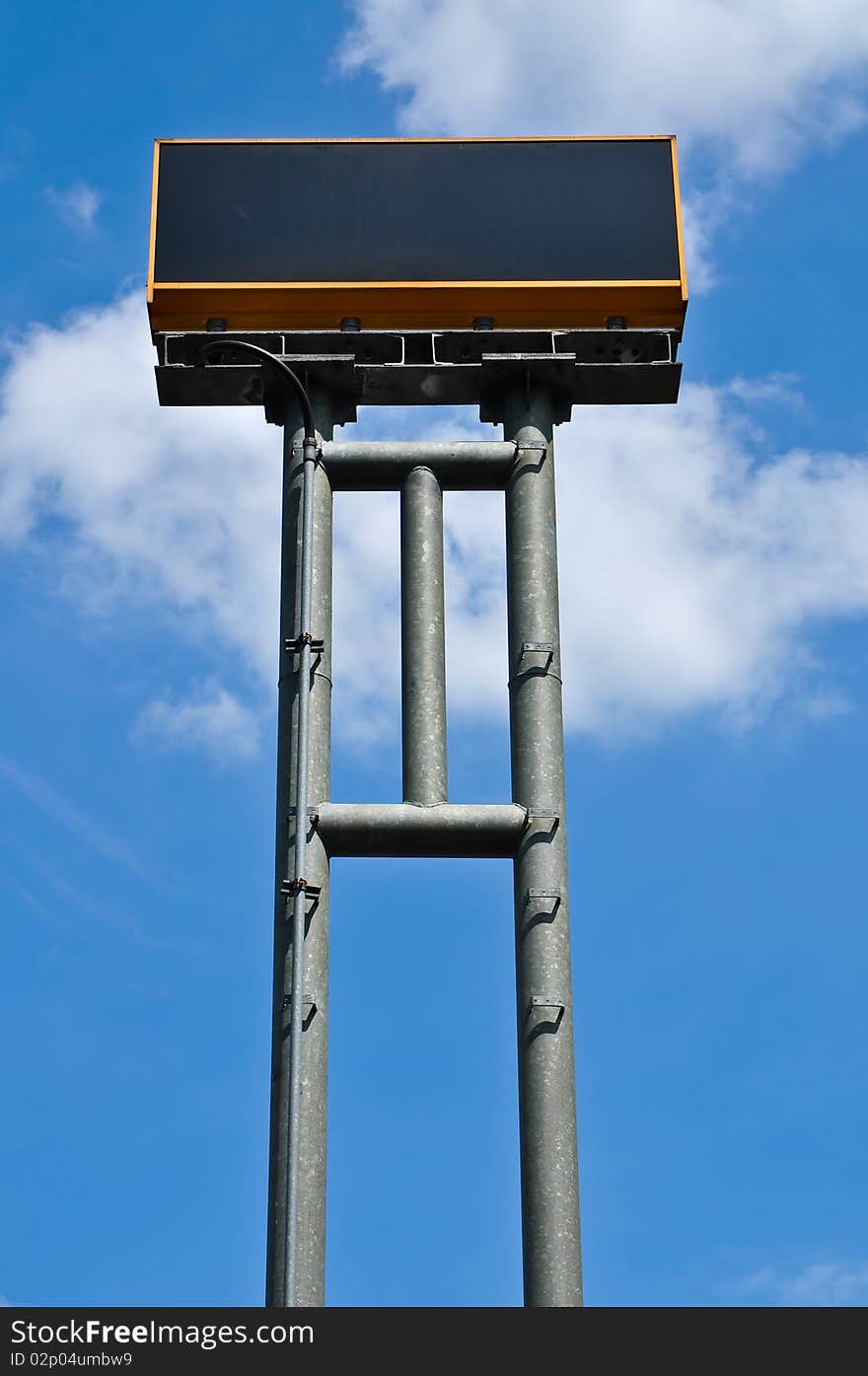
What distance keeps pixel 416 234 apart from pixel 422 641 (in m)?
4.33

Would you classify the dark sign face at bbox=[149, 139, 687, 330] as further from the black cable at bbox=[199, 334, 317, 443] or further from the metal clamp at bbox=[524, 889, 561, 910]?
the metal clamp at bbox=[524, 889, 561, 910]

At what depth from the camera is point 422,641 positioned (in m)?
18.5

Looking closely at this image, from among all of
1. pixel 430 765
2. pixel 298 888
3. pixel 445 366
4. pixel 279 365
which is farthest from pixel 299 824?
pixel 445 366

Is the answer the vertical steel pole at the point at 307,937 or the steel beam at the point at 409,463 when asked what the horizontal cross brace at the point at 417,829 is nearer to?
the vertical steel pole at the point at 307,937

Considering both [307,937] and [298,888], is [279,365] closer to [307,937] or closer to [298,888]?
[298,888]

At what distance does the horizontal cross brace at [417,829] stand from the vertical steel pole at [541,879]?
0.22 m

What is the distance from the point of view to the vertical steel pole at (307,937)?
16.0 meters

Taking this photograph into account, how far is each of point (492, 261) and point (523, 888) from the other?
6.20 m

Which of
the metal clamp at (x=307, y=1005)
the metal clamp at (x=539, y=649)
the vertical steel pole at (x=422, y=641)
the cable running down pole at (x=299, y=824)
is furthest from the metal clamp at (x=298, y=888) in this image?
the metal clamp at (x=539, y=649)

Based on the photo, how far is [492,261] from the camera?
66.0 ft

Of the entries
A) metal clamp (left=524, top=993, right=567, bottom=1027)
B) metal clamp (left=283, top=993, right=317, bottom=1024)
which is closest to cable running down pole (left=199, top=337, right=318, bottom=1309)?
metal clamp (left=283, top=993, right=317, bottom=1024)

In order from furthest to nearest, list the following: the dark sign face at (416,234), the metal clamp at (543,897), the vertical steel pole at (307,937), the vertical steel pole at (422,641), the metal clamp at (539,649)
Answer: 1. the dark sign face at (416,234)
2. the metal clamp at (539,649)
3. the vertical steel pole at (422,641)
4. the metal clamp at (543,897)
5. the vertical steel pole at (307,937)
